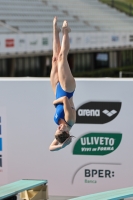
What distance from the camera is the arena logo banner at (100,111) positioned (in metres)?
9.44

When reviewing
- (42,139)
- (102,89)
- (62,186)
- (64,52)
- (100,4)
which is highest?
(100,4)

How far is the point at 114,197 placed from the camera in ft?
24.6

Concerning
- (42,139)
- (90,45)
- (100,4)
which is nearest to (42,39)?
(90,45)

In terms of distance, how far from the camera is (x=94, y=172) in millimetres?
9578

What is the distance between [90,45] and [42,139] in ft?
71.1

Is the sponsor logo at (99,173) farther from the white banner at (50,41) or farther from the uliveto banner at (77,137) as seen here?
the white banner at (50,41)

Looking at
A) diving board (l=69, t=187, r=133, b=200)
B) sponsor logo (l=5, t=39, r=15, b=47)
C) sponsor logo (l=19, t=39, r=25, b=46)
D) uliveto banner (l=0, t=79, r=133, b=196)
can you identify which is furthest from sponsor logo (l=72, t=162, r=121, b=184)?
sponsor logo (l=19, t=39, r=25, b=46)

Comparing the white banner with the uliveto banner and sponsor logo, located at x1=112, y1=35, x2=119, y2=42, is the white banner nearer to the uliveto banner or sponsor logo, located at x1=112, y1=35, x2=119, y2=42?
sponsor logo, located at x1=112, y1=35, x2=119, y2=42

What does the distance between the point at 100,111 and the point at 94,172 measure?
1.07 meters

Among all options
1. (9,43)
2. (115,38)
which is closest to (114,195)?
(9,43)

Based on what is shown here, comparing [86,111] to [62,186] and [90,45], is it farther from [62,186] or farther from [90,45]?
[90,45]

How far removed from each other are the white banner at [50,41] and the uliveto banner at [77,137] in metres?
14.2

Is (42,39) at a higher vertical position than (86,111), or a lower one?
higher

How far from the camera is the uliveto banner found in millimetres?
9453
